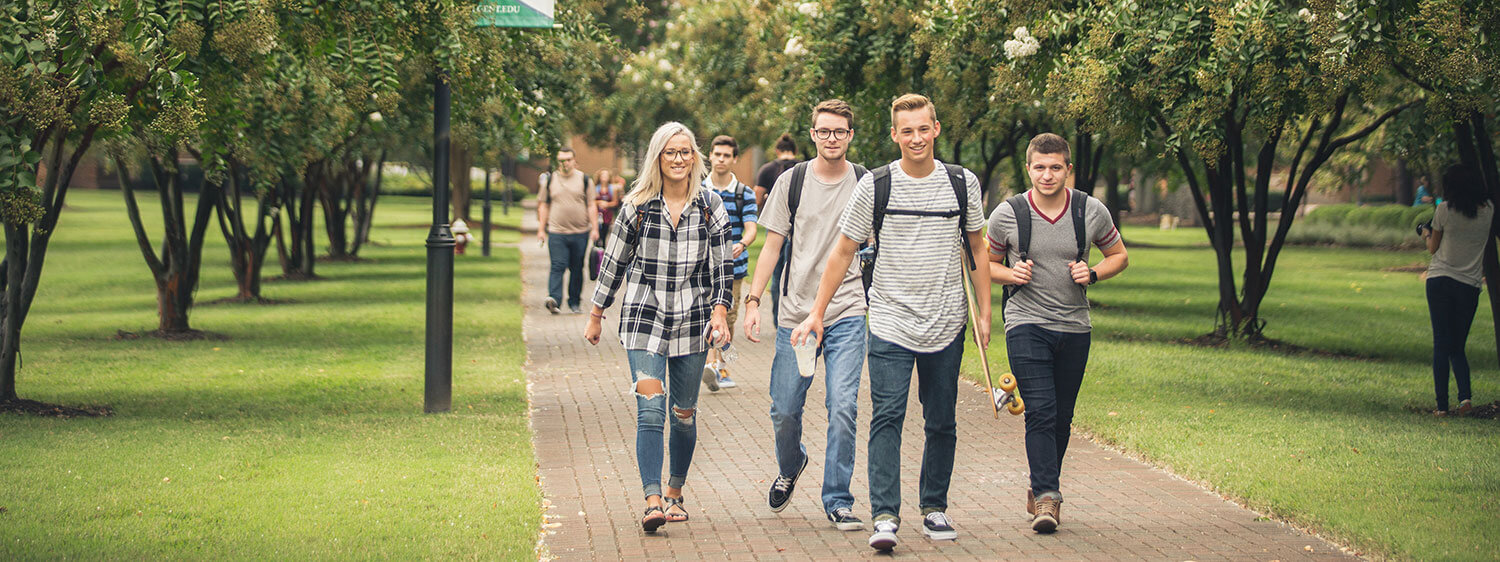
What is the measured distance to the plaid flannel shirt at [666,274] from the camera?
596cm

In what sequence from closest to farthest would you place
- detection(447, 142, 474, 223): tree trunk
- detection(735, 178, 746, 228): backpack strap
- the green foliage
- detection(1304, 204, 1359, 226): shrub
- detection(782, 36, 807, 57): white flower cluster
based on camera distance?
detection(735, 178, 746, 228): backpack strap < detection(782, 36, 807, 57): white flower cluster < detection(447, 142, 474, 223): tree trunk < the green foliage < detection(1304, 204, 1359, 226): shrub

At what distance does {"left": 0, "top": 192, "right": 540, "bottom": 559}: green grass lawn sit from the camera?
5.86 meters

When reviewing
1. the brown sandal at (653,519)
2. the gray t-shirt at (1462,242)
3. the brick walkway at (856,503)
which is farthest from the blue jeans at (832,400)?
the gray t-shirt at (1462,242)

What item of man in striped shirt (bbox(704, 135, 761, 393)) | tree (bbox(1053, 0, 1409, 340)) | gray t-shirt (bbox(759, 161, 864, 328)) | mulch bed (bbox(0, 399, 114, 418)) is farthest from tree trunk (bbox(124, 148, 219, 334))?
gray t-shirt (bbox(759, 161, 864, 328))

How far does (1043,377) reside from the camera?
237 inches

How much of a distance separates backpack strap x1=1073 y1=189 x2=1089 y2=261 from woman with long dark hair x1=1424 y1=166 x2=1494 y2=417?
4.43 metres

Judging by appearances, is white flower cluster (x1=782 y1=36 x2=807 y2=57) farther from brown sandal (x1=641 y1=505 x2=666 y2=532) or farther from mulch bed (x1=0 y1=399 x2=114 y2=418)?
brown sandal (x1=641 y1=505 x2=666 y2=532)

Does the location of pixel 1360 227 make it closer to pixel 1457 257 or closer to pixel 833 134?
pixel 1457 257

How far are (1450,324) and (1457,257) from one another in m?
0.43

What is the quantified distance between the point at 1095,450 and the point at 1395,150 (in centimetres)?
951

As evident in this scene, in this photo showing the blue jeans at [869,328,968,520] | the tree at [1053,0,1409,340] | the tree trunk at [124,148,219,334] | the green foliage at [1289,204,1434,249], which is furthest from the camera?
the green foliage at [1289,204,1434,249]

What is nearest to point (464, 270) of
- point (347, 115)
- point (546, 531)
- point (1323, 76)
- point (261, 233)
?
point (261, 233)

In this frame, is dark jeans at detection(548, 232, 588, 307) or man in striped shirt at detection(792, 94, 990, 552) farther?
dark jeans at detection(548, 232, 588, 307)

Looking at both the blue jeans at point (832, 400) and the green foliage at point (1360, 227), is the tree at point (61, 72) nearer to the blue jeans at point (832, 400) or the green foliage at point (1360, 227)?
the blue jeans at point (832, 400)
